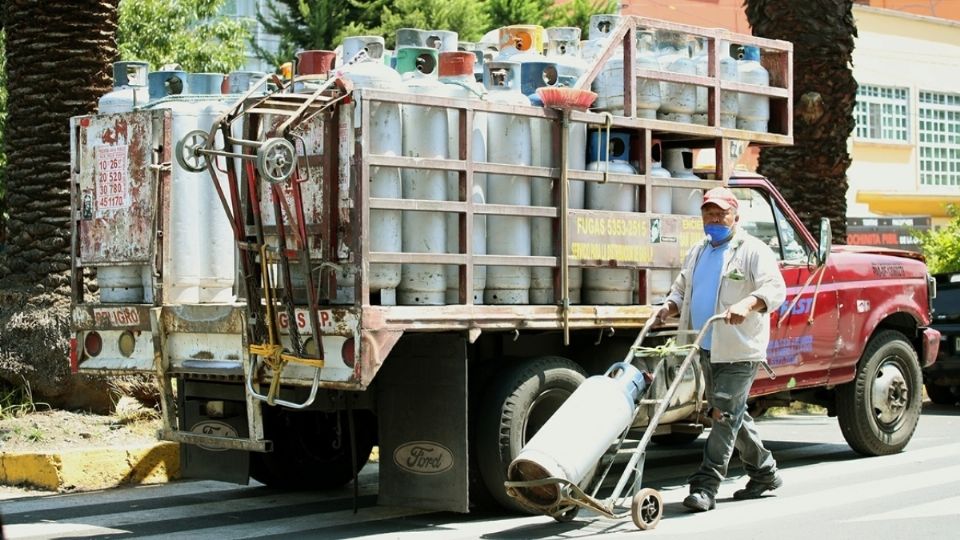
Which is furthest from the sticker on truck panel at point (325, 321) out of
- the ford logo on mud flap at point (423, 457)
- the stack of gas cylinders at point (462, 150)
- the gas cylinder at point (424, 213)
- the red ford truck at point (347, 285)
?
the ford logo on mud flap at point (423, 457)

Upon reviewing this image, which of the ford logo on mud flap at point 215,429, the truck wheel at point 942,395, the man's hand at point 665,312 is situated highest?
the man's hand at point 665,312

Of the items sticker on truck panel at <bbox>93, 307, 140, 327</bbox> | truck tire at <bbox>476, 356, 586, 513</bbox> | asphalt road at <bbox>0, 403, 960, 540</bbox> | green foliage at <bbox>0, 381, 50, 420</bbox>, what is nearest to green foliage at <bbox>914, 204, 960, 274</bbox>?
asphalt road at <bbox>0, 403, 960, 540</bbox>

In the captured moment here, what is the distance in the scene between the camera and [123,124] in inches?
346

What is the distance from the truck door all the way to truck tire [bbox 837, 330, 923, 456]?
0.51 metres

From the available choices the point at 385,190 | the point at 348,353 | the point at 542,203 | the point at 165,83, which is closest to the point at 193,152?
the point at 385,190

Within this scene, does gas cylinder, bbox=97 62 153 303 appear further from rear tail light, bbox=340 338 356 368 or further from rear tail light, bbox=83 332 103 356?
rear tail light, bbox=340 338 356 368

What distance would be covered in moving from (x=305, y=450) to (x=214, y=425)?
4.53 feet

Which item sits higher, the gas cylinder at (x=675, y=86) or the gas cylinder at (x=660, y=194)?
the gas cylinder at (x=675, y=86)

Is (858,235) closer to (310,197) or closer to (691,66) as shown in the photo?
(691,66)

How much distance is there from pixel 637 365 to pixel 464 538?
5.22 ft

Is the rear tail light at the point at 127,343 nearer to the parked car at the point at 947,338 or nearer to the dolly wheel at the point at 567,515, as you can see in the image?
the dolly wheel at the point at 567,515

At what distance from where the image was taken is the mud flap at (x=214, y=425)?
839cm

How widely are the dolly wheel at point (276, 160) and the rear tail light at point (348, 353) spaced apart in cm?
95

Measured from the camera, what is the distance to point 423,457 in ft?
26.5
